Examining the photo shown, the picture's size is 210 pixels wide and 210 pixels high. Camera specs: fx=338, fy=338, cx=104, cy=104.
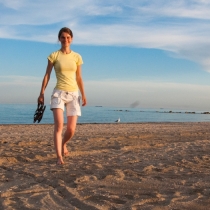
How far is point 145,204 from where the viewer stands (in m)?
3.26

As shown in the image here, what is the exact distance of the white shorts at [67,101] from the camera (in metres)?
5.30

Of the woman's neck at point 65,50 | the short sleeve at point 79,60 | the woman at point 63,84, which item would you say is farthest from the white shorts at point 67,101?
the woman's neck at point 65,50

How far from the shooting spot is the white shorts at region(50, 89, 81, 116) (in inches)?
209

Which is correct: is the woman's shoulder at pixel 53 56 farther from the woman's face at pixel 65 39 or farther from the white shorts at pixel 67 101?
the white shorts at pixel 67 101

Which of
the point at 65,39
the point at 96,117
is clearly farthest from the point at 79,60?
the point at 96,117

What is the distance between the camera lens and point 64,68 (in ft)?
17.5

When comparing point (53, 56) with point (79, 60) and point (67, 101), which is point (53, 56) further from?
point (67, 101)

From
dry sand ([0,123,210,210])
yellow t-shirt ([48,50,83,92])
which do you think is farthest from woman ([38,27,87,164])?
dry sand ([0,123,210,210])

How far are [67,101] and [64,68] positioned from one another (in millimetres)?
526

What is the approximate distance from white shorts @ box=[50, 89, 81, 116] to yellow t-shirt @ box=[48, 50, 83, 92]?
8 cm

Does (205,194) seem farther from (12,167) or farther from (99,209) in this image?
(12,167)

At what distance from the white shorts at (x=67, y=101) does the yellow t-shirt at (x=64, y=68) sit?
8cm

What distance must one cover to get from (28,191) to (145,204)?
1281 mm

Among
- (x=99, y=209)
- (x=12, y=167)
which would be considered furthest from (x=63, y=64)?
(x=99, y=209)
